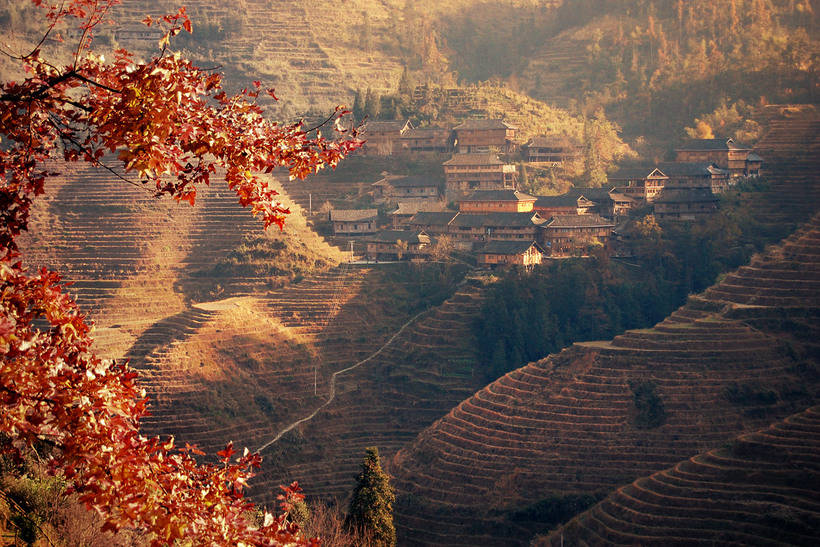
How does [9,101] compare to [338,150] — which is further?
[338,150]

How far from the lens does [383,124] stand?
5856 cm

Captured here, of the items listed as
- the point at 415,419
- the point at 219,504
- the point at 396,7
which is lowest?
Result: the point at 415,419

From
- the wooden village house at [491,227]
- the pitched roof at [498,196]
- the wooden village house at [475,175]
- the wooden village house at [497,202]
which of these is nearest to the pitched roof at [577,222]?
the wooden village house at [491,227]

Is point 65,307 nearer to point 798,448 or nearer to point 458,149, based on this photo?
point 798,448

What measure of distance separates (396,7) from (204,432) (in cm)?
5915

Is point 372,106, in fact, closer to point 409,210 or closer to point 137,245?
point 409,210

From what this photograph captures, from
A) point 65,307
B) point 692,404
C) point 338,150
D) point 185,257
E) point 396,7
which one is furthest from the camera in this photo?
point 396,7

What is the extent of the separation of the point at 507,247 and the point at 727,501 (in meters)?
21.5

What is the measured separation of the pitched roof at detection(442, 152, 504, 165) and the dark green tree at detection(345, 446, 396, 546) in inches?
1130

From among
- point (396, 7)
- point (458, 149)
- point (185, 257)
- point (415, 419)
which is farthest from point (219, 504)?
point (396, 7)

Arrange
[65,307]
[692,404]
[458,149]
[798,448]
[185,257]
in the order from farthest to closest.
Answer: [458,149]
[185,257]
[692,404]
[798,448]
[65,307]

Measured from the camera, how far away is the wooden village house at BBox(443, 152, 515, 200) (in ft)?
179

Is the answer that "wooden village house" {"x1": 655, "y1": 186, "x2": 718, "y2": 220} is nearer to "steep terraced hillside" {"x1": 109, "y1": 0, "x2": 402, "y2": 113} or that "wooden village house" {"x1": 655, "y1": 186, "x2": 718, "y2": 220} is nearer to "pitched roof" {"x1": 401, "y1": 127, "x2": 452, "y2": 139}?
"pitched roof" {"x1": 401, "y1": 127, "x2": 452, "y2": 139}

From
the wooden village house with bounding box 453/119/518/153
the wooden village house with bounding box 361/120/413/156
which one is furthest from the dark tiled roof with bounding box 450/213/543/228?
the wooden village house with bounding box 361/120/413/156
